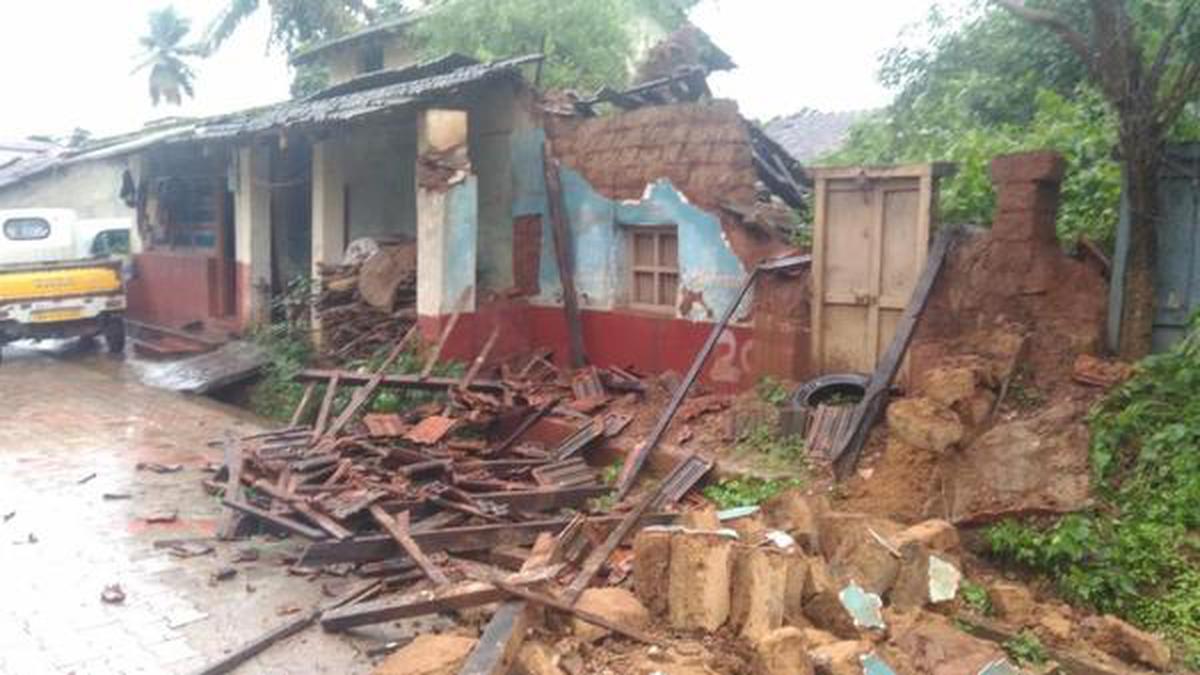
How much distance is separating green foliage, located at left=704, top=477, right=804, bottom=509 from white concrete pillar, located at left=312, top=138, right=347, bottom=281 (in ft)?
26.1

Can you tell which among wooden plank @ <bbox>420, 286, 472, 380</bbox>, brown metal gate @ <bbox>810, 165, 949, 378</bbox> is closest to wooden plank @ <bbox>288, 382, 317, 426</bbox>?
wooden plank @ <bbox>420, 286, 472, 380</bbox>

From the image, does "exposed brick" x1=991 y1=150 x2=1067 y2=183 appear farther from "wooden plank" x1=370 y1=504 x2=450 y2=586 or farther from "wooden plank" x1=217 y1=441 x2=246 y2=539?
"wooden plank" x1=217 y1=441 x2=246 y2=539

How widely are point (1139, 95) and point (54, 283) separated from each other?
607 inches

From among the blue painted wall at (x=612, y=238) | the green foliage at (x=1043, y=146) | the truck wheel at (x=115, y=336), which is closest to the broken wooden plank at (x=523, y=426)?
the blue painted wall at (x=612, y=238)

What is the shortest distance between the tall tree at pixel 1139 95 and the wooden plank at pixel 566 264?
18.6 ft

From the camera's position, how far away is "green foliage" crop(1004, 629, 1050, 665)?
16.4 ft

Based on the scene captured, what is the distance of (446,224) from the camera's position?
1131 centimetres

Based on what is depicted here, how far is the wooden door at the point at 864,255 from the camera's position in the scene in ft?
26.9

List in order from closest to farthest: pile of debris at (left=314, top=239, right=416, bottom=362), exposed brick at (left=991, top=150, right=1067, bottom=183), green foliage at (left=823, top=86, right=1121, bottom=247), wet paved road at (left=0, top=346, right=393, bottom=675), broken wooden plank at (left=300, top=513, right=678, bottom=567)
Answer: wet paved road at (left=0, top=346, right=393, bottom=675) < broken wooden plank at (left=300, top=513, right=678, bottom=567) < exposed brick at (left=991, top=150, right=1067, bottom=183) < green foliage at (left=823, top=86, right=1121, bottom=247) < pile of debris at (left=314, top=239, right=416, bottom=362)

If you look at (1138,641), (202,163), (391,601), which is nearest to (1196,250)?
(1138,641)

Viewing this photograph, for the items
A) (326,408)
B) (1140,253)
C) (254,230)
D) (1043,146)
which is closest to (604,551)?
(1140,253)

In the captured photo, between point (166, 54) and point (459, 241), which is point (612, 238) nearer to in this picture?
point (459, 241)

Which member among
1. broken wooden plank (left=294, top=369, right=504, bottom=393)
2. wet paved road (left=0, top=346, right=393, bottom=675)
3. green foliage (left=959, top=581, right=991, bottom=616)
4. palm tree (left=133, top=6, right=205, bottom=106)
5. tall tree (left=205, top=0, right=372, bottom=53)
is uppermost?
palm tree (left=133, top=6, right=205, bottom=106)

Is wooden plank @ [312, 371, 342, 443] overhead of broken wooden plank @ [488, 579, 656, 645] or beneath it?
overhead
